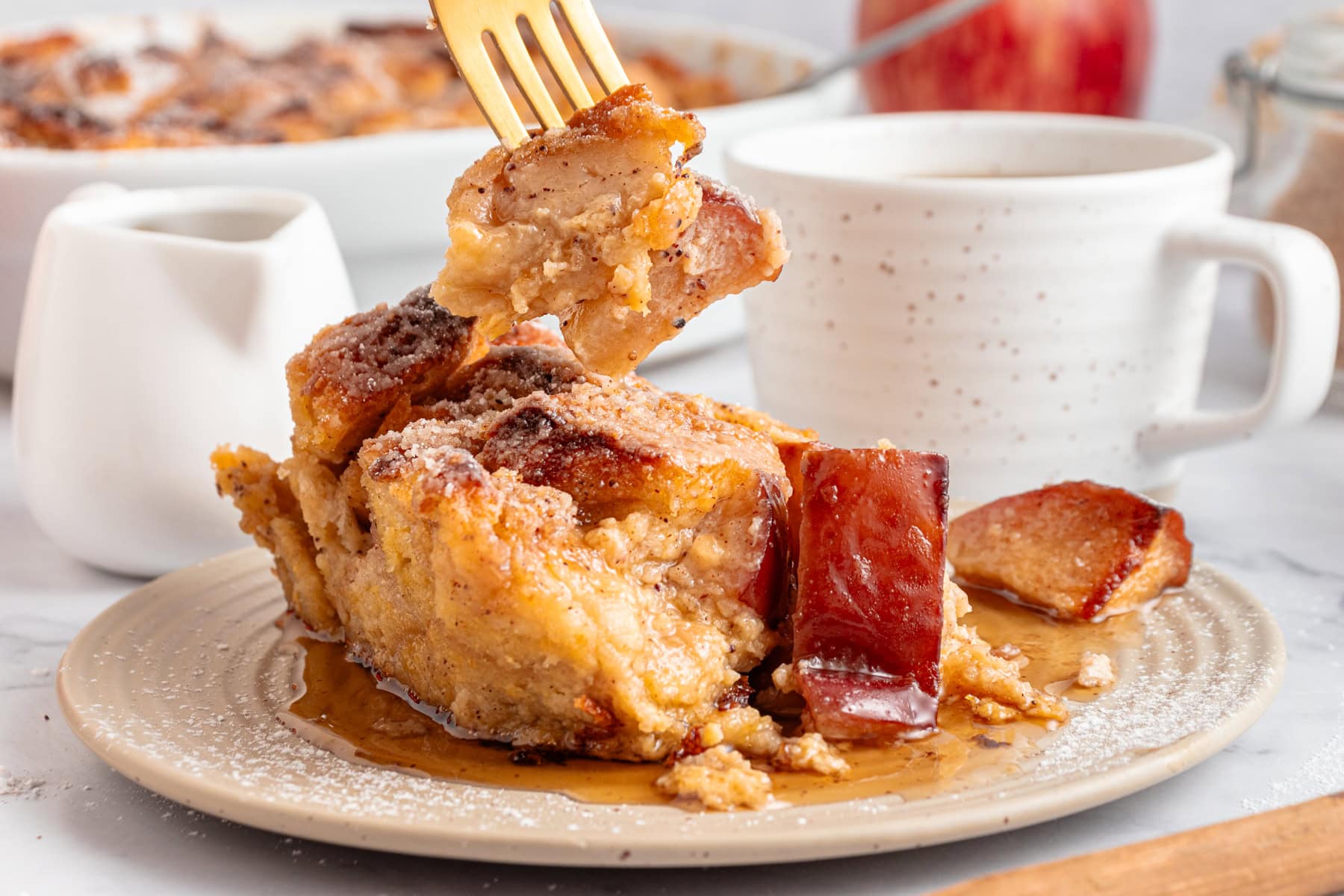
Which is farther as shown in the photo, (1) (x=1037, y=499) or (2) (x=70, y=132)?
(2) (x=70, y=132)

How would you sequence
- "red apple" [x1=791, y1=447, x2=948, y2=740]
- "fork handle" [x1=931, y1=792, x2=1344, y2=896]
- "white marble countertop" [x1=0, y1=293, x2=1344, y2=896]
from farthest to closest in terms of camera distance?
"red apple" [x1=791, y1=447, x2=948, y2=740], "white marble countertop" [x1=0, y1=293, x2=1344, y2=896], "fork handle" [x1=931, y1=792, x2=1344, y2=896]

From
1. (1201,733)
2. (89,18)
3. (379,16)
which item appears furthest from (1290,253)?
(89,18)

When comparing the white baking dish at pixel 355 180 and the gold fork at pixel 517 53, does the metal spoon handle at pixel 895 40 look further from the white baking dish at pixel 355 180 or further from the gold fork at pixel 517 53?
the gold fork at pixel 517 53

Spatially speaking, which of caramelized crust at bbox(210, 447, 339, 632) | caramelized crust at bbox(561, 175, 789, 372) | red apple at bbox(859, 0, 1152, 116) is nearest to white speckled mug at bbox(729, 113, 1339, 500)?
caramelized crust at bbox(561, 175, 789, 372)

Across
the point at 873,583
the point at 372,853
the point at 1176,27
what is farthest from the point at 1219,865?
the point at 1176,27

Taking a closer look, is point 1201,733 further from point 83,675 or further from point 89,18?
point 89,18

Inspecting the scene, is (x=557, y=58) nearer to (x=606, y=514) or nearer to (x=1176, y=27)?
(x=606, y=514)

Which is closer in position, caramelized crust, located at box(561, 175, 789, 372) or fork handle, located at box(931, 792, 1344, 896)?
fork handle, located at box(931, 792, 1344, 896)

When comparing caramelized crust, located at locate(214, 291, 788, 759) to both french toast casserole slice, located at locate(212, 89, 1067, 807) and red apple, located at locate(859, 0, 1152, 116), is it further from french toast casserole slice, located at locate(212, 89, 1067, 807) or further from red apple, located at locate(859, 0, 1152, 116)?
red apple, located at locate(859, 0, 1152, 116)
